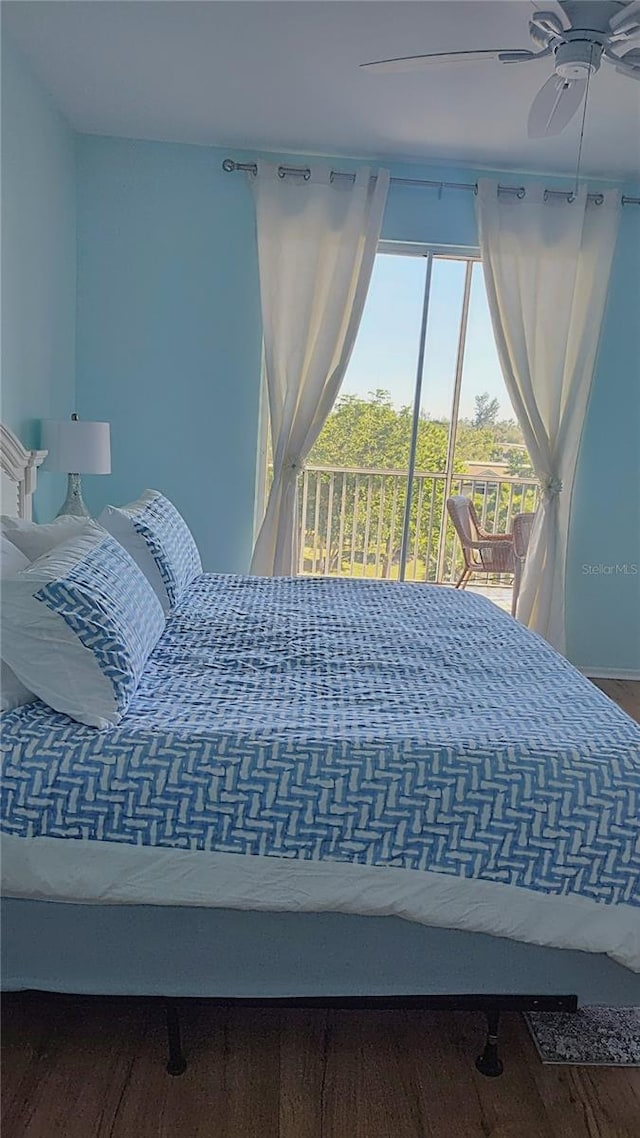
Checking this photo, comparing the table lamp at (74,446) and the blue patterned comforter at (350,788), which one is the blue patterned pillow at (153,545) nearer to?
the table lamp at (74,446)

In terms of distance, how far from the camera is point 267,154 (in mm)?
3996

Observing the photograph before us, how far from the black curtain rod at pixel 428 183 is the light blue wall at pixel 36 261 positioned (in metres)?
0.78

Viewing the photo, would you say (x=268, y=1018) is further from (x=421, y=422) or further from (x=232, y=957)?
(x=421, y=422)

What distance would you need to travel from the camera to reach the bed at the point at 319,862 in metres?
1.58

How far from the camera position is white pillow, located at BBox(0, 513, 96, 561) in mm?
2273

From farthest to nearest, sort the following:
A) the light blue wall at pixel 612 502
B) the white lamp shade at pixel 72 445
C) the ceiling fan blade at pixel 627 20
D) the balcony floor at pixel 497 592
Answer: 1. the balcony floor at pixel 497 592
2. the light blue wall at pixel 612 502
3. the white lamp shade at pixel 72 445
4. the ceiling fan blade at pixel 627 20

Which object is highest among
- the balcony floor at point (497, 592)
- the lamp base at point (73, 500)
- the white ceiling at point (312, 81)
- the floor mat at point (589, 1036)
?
the white ceiling at point (312, 81)

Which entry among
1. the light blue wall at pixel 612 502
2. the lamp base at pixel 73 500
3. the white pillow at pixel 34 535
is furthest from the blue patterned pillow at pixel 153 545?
the light blue wall at pixel 612 502

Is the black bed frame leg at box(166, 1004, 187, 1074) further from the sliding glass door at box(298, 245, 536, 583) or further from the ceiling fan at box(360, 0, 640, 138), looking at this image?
the sliding glass door at box(298, 245, 536, 583)

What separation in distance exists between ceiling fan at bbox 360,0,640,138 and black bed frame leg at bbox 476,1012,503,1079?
7.83ft

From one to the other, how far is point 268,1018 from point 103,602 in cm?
99

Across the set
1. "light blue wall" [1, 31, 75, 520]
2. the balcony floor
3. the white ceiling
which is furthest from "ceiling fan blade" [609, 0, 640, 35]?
the balcony floor

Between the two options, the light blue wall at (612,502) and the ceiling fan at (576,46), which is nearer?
the ceiling fan at (576,46)

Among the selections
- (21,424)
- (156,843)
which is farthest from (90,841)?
(21,424)
